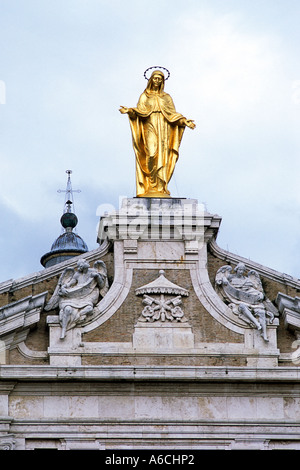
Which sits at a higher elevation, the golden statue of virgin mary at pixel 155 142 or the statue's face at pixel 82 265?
the golden statue of virgin mary at pixel 155 142

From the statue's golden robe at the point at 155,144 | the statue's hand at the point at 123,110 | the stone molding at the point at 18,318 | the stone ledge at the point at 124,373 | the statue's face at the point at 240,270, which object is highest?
the statue's hand at the point at 123,110

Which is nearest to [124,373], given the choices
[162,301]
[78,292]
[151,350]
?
[151,350]

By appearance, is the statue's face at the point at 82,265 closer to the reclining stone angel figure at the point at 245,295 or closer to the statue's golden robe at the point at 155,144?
the statue's golden robe at the point at 155,144

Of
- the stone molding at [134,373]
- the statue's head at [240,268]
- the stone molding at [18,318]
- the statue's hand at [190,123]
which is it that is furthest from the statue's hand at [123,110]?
the stone molding at [134,373]

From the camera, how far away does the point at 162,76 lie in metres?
27.0

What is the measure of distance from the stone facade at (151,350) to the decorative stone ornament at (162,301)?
0.08 ft

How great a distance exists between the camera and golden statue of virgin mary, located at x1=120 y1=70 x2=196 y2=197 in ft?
86.3

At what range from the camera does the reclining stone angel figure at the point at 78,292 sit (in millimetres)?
24688

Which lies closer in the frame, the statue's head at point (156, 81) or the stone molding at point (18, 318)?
the stone molding at point (18, 318)

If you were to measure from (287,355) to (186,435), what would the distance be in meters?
2.45

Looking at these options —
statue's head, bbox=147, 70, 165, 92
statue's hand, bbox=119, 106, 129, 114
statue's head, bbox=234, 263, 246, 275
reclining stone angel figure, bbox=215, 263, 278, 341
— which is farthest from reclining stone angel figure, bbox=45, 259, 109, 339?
statue's head, bbox=147, 70, 165, 92

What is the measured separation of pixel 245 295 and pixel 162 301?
1.56m
